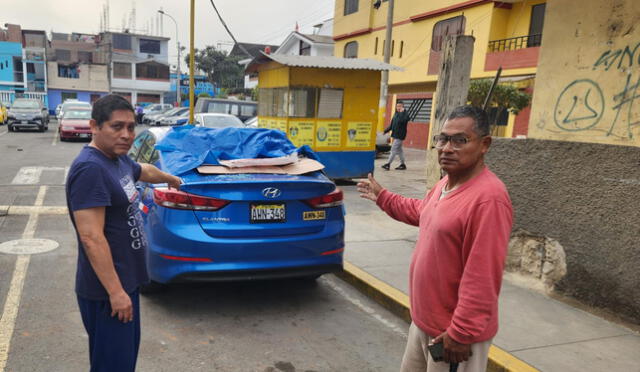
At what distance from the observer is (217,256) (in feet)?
12.3

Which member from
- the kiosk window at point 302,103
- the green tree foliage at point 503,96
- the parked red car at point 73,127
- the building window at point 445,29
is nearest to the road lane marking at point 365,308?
the kiosk window at point 302,103

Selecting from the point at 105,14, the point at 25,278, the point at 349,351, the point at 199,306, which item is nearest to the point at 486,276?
the point at 349,351

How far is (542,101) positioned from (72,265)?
17.6ft

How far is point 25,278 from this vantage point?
4680mm

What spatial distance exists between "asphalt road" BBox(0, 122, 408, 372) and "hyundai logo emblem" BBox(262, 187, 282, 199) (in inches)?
42.9

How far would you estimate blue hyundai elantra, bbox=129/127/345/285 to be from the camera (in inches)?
147

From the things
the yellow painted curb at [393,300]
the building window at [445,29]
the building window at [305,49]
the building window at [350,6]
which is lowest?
the yellow painted curb at [393,300]

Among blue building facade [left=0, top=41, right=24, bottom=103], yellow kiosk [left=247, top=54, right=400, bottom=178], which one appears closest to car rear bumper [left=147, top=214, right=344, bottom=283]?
yellow kiosk [left=247, top=54, right=400, bottom=178]

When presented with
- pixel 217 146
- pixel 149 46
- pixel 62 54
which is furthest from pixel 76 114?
pixel 62 54

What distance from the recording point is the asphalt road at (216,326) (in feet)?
11.0

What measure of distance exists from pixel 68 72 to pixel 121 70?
18.5 ft

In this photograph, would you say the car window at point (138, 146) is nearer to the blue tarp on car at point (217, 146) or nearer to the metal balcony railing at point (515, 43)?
the blue tarp on car at point (217, 146)

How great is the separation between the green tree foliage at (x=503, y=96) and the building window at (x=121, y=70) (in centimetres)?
4924

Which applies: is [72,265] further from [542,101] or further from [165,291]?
[542,101]
